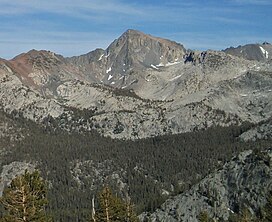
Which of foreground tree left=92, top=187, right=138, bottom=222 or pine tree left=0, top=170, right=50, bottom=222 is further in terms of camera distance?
foreground tree left=92, top=187, right=138, bottom=222

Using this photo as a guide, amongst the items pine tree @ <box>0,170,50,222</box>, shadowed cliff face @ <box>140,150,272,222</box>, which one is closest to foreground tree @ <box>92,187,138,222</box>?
pine tree @ <box>0,170,50,222</box>

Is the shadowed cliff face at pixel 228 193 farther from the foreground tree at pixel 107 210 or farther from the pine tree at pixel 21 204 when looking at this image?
the pine tree at pixel 21 204

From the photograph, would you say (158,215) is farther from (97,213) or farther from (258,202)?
(97,213)

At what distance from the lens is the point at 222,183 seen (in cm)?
13425

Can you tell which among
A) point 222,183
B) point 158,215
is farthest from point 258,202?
point 158,215

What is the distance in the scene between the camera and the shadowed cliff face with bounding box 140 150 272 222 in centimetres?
12269

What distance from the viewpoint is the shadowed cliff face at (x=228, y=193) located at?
12269 cm

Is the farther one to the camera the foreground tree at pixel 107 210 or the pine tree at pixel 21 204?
the foreground tree at pixel 107 210

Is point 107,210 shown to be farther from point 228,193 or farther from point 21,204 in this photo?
point 228,193

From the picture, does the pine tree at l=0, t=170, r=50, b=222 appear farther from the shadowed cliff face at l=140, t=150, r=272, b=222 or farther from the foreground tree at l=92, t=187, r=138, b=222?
the shadowed cliff face at l=140, t=150, r=272, b=222

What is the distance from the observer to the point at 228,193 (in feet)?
426

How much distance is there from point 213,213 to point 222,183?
10313 mm

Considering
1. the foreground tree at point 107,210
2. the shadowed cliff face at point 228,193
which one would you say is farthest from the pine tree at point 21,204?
the shadowed cliff face at point 228,193

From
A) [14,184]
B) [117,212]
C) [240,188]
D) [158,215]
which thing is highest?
[14,184]
